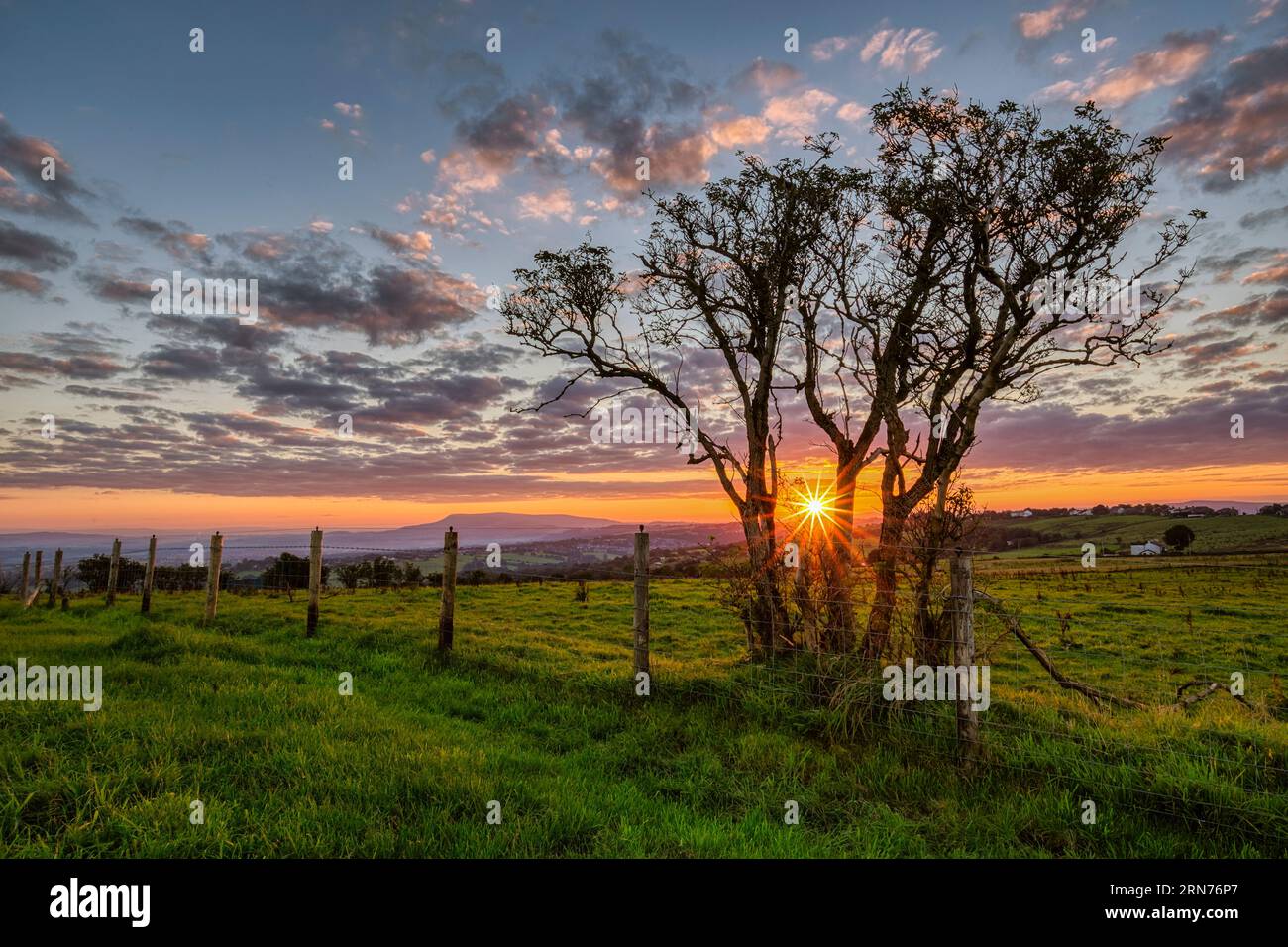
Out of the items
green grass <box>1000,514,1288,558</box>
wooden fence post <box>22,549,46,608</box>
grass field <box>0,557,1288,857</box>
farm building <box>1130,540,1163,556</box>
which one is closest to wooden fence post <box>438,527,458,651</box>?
grass field <box>0,557,1288,857</box>

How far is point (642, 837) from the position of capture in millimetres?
5121

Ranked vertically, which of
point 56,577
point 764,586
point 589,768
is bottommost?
point 589,768

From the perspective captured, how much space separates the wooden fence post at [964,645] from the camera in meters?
6.88

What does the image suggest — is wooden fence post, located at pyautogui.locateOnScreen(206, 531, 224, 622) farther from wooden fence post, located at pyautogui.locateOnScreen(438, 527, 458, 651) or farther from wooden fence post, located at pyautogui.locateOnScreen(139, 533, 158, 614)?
wooden fence post, located at pyautogui.locateOnScreen(438, 527, 458, 651)

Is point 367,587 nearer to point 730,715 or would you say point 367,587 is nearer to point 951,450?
point 730,715

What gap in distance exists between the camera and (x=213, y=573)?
55.3 ft

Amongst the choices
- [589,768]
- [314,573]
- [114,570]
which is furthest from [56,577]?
[589,768]

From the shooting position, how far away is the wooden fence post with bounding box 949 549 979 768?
22.6 ft

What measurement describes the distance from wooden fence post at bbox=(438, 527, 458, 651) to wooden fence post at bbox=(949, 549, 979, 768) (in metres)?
9.19

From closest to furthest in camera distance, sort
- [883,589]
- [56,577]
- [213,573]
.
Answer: [883,589], [213,573], [56,577]

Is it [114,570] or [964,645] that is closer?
[964,645]

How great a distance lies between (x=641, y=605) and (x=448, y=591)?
16.0 feet

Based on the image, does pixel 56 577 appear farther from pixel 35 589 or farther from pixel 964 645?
pixel 964 645
